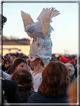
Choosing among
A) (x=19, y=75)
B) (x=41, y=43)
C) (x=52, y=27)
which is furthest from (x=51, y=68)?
(x=52, y=27)

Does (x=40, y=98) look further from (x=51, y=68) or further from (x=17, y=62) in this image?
(x=17, y=62)

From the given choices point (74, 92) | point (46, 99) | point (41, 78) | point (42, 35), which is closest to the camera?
point (74, 92)

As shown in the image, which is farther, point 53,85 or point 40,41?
point 40,41

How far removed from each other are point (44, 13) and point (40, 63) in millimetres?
1000

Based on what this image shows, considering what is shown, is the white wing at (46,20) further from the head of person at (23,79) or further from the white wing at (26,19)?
the head of person at (23,79)

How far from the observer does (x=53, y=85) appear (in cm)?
198

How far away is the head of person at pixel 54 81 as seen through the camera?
1.97 meters

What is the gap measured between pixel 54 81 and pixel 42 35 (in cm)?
173

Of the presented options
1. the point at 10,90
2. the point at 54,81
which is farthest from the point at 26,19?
the point at 54,81

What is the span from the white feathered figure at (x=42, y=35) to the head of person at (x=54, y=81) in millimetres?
1371

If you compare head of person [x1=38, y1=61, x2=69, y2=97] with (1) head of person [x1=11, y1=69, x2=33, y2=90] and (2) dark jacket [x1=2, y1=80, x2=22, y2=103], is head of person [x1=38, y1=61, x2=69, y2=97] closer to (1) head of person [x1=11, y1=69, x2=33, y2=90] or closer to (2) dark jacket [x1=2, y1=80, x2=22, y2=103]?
(2) dark jacket [x1=2, y1=80, x2=22, y2=103]

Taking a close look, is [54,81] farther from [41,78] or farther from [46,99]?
[41,78]

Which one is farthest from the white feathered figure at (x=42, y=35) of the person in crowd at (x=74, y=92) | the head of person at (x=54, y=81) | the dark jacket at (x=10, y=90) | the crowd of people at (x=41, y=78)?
the person in crowd at (x=74, y=92)

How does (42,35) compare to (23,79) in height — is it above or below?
above
